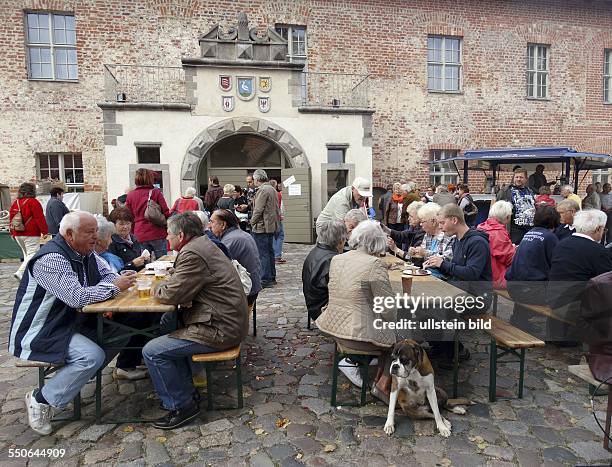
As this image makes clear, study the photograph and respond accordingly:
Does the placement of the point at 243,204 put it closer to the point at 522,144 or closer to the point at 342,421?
the point at 342,421

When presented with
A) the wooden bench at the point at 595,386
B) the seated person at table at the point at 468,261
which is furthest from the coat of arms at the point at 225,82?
the wooden bench at the point at 595,386

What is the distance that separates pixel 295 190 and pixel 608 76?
13.6m

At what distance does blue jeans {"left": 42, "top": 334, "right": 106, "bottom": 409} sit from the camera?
10.5 ft

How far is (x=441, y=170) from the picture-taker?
52.6 feet

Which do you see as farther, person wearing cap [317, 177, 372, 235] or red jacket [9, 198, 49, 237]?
red jacket [9, 198, 49, 237]

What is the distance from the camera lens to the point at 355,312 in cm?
339

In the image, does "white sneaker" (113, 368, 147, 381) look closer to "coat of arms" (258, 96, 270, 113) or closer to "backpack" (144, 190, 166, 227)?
"backpack" (144, 190, 166, 227)

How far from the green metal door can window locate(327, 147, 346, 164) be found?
43.4 inches

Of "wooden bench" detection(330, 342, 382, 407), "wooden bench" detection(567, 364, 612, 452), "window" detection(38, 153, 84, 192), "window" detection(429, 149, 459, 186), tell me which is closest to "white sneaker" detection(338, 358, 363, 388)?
"wooden bench" detection(330, 342, 382, 407)

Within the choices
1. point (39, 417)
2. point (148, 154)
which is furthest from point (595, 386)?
point (148, 154)

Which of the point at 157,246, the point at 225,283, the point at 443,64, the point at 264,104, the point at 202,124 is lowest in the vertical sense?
the point at 157,246

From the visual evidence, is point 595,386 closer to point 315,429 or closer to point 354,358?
point 354,358

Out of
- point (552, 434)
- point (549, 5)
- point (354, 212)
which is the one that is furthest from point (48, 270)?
point (549, 5)

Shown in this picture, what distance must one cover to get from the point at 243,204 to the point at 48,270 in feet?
22.5
